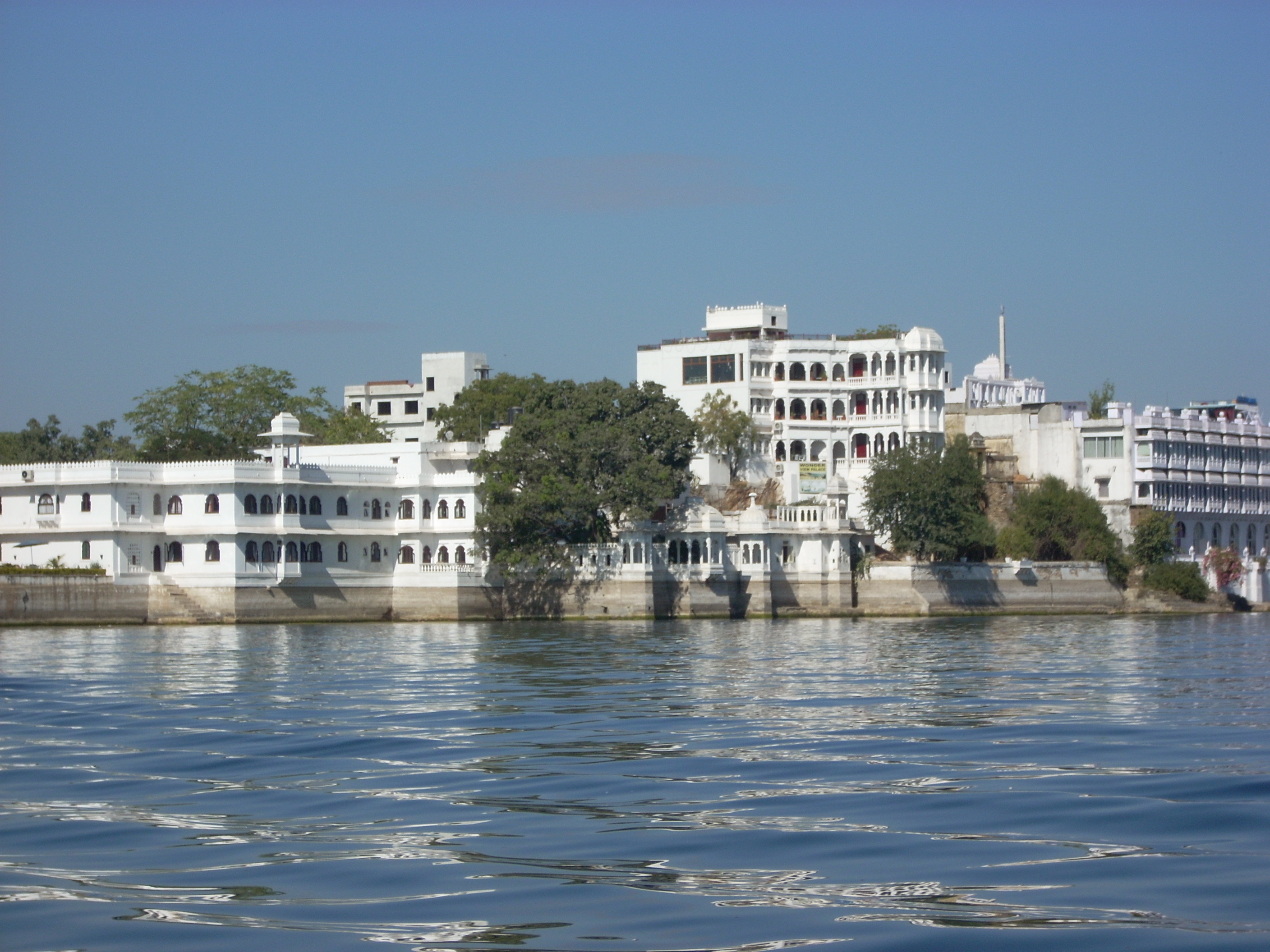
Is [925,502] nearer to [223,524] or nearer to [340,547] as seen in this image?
[340,547]

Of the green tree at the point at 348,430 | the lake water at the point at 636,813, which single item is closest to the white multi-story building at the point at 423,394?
the green tree at the point at 348,430

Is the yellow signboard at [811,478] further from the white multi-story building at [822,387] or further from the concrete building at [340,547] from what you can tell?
the concrete building at [340,547]

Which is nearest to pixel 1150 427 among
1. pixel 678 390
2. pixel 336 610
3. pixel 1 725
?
pixel 678 390

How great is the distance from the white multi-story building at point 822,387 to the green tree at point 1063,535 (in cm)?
684

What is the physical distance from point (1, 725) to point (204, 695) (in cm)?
491

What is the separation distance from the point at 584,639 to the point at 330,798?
31.2 meters

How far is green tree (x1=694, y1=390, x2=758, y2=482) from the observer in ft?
247

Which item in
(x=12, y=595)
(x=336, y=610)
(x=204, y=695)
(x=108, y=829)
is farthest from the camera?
(x=336, y=610)

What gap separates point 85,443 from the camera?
94.8 metres

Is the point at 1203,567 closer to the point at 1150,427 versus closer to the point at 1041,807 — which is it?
the point at 1150,427

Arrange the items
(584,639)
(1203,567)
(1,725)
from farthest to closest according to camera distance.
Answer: (1203,567), (584,639), (1,725)

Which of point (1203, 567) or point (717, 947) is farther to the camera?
point (1203, 567)

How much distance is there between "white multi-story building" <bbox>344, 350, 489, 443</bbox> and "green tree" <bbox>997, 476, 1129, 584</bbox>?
3506 centimetres

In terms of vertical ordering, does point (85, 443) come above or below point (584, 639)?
above
